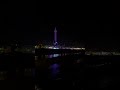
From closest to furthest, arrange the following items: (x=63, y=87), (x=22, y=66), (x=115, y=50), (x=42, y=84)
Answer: (x=63, y=87), (x=42, y=84), (x=22, y=66), (x=115, y=50)

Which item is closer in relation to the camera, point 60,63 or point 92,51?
point 60,63

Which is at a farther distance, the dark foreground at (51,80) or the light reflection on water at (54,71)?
the light reflection on water at (54,71)

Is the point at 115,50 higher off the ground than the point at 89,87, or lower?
higher

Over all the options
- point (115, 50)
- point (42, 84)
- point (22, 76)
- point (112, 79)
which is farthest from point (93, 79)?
point (115, 50)

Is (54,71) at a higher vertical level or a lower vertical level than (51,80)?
higher

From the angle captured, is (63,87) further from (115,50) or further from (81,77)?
(115,50)

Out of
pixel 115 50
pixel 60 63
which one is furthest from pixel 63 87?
pixel 115 50

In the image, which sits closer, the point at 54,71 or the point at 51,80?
the point at 51,80

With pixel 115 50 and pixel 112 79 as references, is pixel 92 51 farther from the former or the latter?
pixel 112 79

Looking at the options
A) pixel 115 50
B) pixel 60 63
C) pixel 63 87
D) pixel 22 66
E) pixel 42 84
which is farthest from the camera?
pixel 115 50

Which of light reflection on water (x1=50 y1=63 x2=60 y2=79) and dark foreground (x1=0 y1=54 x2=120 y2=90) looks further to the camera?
light reflection on water (x1=50 y1=63 x2=60 y2=79)
